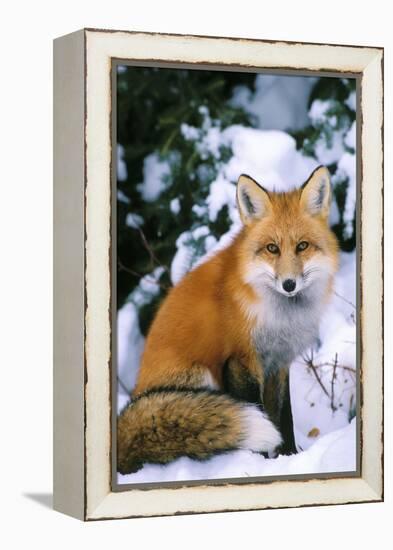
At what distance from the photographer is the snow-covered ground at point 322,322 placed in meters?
5.62

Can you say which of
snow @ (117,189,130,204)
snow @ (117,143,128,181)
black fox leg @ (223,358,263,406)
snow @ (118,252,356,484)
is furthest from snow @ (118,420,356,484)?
snow @ (117,143,128,181)

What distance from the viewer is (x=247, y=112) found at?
230 inches

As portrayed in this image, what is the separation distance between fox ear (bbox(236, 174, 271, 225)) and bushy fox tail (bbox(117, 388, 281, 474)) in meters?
0.76

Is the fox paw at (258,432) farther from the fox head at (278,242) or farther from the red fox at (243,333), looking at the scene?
the fox head at (278,242)

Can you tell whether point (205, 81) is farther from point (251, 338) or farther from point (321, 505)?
point (321, 505)

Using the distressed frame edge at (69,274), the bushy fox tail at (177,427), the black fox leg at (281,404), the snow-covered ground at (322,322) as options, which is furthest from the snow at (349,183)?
the distressed frame edge at (69,274)

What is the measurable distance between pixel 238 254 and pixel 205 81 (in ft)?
2.43

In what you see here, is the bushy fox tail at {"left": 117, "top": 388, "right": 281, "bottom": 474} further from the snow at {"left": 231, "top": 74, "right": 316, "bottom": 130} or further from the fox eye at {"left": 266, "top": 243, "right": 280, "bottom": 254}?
the snow at {"left": 231, "top": 74, "right": 316, "bottom": 130}

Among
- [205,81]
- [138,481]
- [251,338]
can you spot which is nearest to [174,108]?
[205,81]

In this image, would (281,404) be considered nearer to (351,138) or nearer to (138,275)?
(138,275)

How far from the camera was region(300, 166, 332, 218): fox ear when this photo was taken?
5895mm

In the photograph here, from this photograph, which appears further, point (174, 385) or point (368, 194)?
point (368, 194)

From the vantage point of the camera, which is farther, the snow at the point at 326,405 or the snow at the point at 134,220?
the snow at the point at 326,405

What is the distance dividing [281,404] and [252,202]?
877 mm
